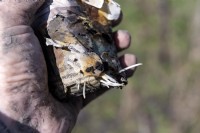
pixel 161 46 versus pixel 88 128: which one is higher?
pixel 161 46

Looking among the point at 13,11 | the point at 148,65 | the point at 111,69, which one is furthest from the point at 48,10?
the point at 148,65

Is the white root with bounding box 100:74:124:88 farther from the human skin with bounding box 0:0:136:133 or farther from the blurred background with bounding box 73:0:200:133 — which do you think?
the blurred background with bounding box 73:0:200:133

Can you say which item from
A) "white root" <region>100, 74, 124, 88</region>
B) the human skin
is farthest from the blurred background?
the human skin

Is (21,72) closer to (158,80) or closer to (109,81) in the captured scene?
(109,81)

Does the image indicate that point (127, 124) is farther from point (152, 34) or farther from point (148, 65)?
point (152, 34)

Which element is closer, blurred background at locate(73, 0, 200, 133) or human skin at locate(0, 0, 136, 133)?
human skin at locate(0, 0, 136, 133)

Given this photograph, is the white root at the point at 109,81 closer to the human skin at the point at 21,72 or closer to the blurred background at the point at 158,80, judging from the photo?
the human skin at the point at 21,72

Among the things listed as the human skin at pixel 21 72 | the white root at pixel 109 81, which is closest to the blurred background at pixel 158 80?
the white root at pixel 109 81
